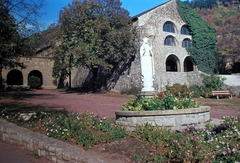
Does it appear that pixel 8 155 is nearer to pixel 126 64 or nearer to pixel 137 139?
pixel 137 139

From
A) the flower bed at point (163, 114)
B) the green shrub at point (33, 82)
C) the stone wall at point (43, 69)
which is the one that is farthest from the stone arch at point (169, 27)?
the flower bed at point (163, 114)

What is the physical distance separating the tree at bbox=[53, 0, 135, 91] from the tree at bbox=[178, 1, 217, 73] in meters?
8.64

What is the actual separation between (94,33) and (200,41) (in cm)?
1392

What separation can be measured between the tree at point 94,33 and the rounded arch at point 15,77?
35.9 feet

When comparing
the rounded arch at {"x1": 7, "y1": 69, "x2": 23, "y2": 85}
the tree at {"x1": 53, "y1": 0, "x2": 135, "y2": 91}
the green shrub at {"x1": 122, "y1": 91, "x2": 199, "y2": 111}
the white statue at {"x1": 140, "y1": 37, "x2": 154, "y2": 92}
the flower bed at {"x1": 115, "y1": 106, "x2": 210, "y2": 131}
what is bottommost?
the flower bed at {"x1": 115, "y1": 106, "x2": 210, "y2": 131}

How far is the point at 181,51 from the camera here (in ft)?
95.2

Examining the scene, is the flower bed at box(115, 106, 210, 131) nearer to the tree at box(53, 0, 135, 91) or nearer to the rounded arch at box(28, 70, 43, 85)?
the tree at box(53, 0, 135, 91)

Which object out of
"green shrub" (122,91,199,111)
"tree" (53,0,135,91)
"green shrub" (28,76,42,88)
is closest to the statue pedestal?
"green shrub" (122,91,199,111)

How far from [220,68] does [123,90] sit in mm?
16618

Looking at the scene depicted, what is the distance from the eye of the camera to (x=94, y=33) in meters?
22.8

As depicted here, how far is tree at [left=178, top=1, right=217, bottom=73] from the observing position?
28.7 m

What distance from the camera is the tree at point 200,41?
28.7m

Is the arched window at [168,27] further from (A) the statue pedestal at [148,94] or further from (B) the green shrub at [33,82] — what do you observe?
(A) the statue pedestal at [148,94]

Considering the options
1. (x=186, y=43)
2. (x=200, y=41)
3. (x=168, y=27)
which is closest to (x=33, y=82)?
(x=168, y=27)
